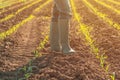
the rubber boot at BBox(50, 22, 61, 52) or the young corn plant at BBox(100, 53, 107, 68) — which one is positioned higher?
the rubber boot at BBox(50, 22, 61, 52)

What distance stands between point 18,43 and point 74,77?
295cm

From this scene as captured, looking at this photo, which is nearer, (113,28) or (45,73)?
(45,73)

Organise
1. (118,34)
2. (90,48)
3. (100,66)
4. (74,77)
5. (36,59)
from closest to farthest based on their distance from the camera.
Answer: (74,77)
(100,66)
(36,59)
(90,48)
(118,34)

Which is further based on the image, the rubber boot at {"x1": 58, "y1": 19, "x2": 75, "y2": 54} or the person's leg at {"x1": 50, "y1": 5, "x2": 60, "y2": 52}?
the person's leg at {"x1": 50, "y1": 5, "x2": 60, "y2": 52}

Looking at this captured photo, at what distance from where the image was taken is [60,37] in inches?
265

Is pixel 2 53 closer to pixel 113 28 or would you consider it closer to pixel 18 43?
pixel 18 43

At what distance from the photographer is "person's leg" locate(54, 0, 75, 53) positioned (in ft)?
21.3

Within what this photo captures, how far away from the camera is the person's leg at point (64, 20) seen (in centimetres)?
650

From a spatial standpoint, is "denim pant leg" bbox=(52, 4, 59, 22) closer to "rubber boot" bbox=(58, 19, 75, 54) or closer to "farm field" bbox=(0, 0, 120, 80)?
"rubber boot" bbox=(58, 19, 75, 54)

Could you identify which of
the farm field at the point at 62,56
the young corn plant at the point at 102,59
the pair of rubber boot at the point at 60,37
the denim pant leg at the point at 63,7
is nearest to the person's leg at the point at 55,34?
the pair of rubber boot at the point at 60,37

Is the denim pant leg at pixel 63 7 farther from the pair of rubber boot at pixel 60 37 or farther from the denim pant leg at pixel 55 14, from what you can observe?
the denim pant leg at pixel 55 14

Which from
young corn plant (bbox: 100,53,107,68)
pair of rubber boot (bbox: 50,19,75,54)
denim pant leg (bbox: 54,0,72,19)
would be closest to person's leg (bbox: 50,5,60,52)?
pair of rubber boot (bbox: 50,19,75,54)

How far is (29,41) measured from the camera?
26.8ft

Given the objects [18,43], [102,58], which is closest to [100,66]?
[102,58]
